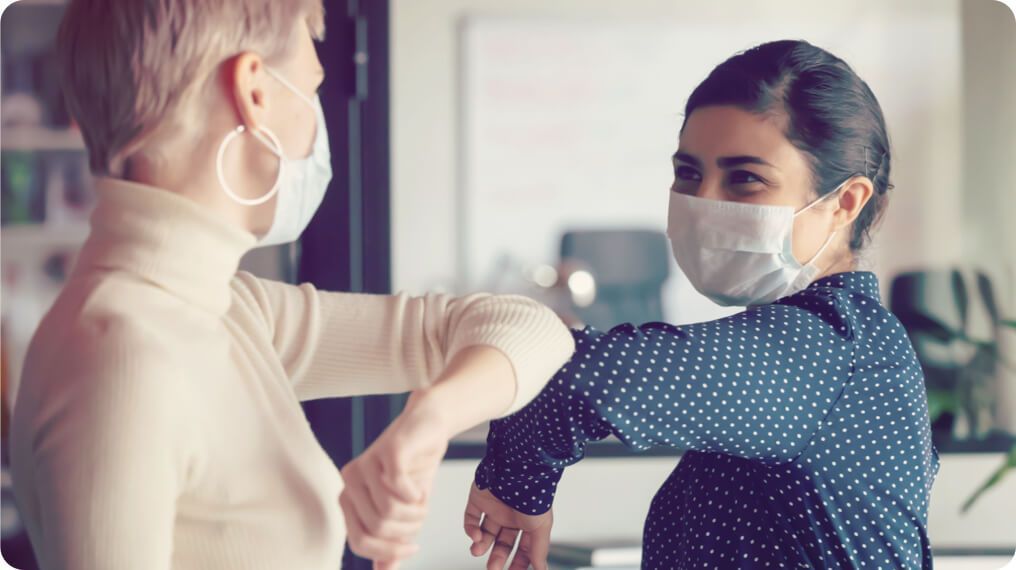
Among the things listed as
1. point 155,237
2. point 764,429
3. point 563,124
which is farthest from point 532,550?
point 563,124

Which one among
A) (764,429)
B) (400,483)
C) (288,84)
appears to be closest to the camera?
(400,483)

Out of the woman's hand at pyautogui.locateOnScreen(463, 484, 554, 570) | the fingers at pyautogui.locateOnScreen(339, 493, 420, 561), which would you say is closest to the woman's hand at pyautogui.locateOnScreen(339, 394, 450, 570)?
the fingers at pyautogui.locateOnScreen(339, 493, 420, 561)

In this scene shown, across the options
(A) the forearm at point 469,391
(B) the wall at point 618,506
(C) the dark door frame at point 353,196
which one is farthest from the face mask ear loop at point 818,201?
(B) the wall at point 618,506

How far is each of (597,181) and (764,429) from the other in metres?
2.17

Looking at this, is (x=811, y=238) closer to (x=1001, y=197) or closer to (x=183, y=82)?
(x=183, y=82)

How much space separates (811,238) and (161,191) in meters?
0.73

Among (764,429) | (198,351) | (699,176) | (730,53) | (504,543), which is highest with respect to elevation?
(730,53)

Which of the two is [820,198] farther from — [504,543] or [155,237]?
[155,237]

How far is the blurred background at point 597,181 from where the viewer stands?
9.15 ft

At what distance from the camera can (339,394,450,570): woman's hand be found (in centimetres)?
60

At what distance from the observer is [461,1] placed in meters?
2.97

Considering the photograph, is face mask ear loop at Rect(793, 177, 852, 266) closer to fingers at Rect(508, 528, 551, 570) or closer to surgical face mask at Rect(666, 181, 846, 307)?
surgical face mask at Rect(666, 181, 846, 307)

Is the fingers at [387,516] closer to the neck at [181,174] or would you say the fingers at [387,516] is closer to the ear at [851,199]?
the neck at [181,174]

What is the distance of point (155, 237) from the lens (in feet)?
2.21
